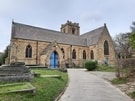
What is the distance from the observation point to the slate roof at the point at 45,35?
32688 millimetres

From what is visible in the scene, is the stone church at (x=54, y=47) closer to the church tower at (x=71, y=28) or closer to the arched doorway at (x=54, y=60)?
the arched doorway at (x=54, y=60)

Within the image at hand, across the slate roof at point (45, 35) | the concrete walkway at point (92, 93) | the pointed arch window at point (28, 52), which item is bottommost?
the concrete walkway at point (92, 93)

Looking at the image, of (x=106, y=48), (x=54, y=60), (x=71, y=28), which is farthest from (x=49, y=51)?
(x=71, y=28)

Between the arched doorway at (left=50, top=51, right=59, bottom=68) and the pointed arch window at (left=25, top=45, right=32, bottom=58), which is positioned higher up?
the pointed arch window at (left=25, top=45, right=32, bottom=58)

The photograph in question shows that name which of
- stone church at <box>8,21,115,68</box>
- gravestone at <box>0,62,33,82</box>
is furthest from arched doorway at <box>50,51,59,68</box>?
gravestone at <box>0,62,33,82</box>

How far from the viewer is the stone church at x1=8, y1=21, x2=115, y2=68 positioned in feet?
103

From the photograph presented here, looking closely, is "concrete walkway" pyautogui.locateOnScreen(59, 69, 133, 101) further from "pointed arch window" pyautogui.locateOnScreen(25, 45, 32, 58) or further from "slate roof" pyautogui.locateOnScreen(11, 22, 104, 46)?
"slate roof" pyautogui.locateOnScreen(11, 22, 104, 46)

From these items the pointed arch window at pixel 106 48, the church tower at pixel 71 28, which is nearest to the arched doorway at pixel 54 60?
the pointed arch window at pixel 106 48

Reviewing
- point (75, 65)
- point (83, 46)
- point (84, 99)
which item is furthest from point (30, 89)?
point (83, 46)

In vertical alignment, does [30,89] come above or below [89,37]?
below

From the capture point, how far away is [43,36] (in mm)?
36031

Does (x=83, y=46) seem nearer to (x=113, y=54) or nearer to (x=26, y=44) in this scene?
(x=113, y=54)

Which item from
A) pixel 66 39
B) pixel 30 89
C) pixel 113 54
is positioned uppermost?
pixel 66 39

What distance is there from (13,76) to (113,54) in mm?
35781
